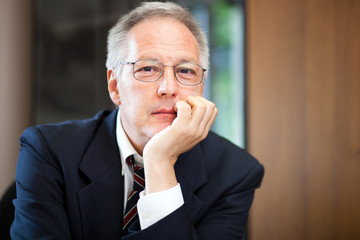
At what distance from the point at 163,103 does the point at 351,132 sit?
1801 millimetres

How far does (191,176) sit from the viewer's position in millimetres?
1409

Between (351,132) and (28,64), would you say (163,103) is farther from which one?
(351,132)

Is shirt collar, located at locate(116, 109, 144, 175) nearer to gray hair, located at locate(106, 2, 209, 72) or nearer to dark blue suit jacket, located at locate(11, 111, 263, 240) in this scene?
dark blue suit jacket, located at locate(11, 111, 263, 240)

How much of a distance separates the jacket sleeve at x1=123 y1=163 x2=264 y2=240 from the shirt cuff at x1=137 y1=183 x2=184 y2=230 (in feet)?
0.10

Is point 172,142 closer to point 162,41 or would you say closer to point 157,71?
point 157,71

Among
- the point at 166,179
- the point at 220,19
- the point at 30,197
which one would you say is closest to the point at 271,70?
the point at 220,19

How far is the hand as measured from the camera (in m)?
1.21

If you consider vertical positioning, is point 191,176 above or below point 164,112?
below

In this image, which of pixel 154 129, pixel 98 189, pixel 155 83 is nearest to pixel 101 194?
pixel 98 189

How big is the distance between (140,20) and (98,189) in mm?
747

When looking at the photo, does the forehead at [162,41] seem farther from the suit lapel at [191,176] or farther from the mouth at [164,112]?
the suit lapel at [191,176]

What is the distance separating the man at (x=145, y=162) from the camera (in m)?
1.18

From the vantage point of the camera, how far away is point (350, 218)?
2.44m

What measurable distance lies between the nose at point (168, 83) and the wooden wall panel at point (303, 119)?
1241 millimetres
